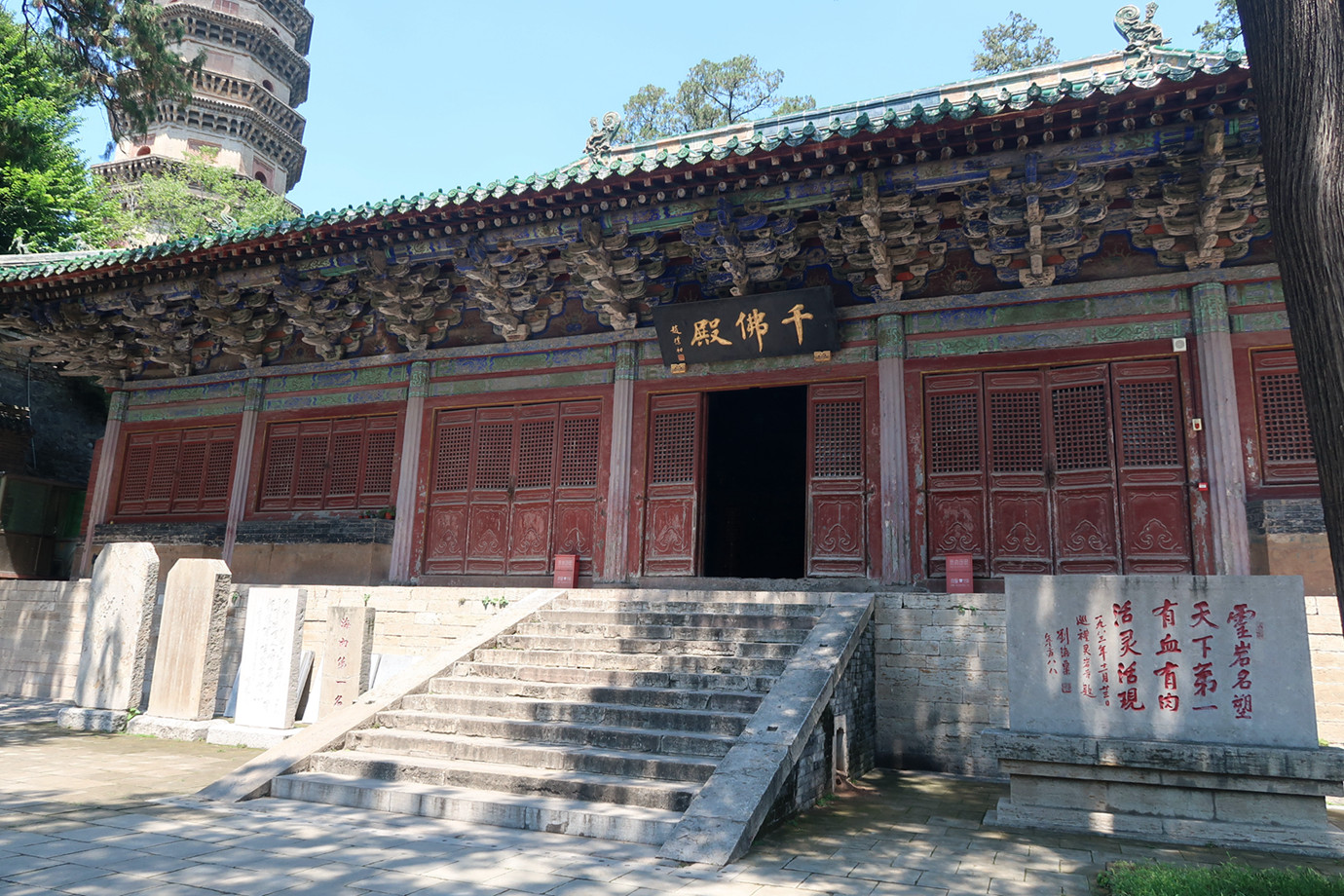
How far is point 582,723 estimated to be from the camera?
5.79m

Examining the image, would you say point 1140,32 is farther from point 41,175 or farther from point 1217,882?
point 41,175

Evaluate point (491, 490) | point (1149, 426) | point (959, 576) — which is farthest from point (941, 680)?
point (491, 490)

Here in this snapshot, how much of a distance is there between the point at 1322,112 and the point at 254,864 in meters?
5.18

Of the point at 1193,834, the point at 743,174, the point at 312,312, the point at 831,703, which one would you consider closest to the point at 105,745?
the point at 312,312

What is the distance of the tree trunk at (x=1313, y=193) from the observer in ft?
9.16

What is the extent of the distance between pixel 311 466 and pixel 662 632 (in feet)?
20.5

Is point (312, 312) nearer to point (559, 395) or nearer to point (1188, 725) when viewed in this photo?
point (559, 395)

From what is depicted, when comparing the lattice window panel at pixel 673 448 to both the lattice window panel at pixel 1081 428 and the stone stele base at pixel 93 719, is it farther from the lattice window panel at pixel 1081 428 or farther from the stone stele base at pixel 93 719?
the stone stele base at pixel 93 719

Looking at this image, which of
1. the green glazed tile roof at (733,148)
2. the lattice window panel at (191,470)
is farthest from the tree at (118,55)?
the lattice window panel at (191,470)

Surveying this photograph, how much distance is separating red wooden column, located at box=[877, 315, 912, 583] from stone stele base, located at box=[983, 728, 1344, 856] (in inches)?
126

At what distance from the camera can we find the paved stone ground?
3615 millimetres

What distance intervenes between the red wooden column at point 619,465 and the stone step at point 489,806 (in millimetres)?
4100

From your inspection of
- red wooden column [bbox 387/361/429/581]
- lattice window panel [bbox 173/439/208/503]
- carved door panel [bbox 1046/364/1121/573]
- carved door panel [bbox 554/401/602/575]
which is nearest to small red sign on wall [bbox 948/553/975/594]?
carved door panel [bbox 1046/364/1121/573]

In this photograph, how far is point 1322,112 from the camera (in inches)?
114
